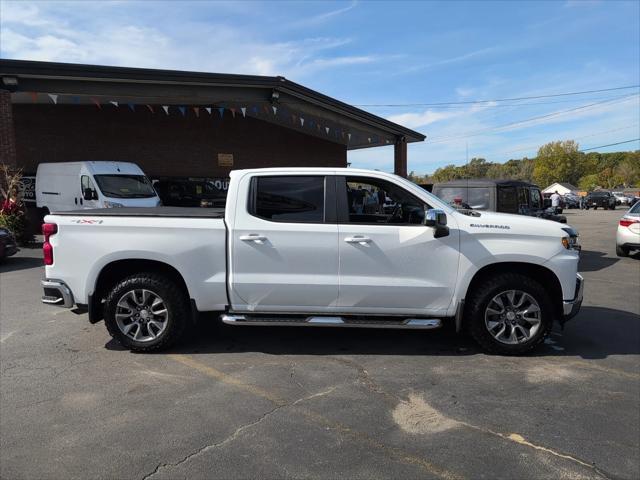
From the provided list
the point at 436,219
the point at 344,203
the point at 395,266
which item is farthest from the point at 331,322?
the point at 436,219

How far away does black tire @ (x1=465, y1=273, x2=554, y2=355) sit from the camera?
490 cm

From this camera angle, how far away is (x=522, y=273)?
5.06 m

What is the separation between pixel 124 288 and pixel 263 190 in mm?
1716

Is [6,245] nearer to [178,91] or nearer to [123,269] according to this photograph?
[123,269]

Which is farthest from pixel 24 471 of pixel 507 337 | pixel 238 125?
pixel 238 125

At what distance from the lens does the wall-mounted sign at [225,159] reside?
79.1ft

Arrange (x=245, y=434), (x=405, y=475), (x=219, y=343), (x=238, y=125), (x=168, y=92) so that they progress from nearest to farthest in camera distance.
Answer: (x=405, y=475), (x=245, y=434), (x=219, y=343), (x=168, y=92), (x=238, y=125)

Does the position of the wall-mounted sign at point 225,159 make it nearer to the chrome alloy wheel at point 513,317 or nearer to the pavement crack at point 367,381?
the pavement crack at point 367,381

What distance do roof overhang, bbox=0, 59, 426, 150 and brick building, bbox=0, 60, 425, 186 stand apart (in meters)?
0.03

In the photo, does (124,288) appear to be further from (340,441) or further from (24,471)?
(340,441)

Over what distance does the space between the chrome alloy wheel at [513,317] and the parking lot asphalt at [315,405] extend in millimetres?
245

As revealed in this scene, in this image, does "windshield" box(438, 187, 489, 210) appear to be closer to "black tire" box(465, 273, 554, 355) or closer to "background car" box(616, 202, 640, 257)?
"background car" box(616, 202, 640, 257)

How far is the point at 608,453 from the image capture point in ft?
10.6

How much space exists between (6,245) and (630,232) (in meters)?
14.3
